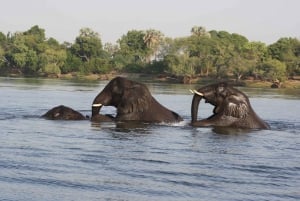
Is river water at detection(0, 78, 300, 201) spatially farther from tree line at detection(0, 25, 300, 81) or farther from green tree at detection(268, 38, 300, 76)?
green tree at detection(268, 38, 300, 76)

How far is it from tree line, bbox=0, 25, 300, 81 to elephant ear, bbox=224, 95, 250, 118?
86.6m

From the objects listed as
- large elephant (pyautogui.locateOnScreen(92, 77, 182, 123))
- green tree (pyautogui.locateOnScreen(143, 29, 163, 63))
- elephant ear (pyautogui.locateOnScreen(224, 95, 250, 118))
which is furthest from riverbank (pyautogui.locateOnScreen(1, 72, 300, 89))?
elephant ear (pyautogui.locateOnScreen(224, 95, 250, 118))

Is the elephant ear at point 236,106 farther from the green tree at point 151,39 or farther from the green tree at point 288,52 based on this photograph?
the green tree at point 151,39

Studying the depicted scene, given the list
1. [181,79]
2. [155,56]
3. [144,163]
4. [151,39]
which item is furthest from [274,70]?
[144,163]

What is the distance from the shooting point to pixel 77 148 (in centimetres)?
1669

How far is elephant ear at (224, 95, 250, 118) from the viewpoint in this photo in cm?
2281

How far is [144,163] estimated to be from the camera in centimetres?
1462

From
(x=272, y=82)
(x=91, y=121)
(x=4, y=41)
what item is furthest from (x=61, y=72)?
(x=91, y=121)

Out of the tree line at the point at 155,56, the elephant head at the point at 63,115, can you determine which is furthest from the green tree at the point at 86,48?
the elephant head at the point at 63,115

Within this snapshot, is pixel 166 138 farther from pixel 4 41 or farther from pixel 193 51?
pixel 4 41

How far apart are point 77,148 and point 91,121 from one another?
279 inches

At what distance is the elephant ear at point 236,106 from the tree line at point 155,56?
86576 mm

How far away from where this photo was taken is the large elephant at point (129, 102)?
78.1ft

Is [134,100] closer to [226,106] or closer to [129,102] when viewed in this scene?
[129,102]
